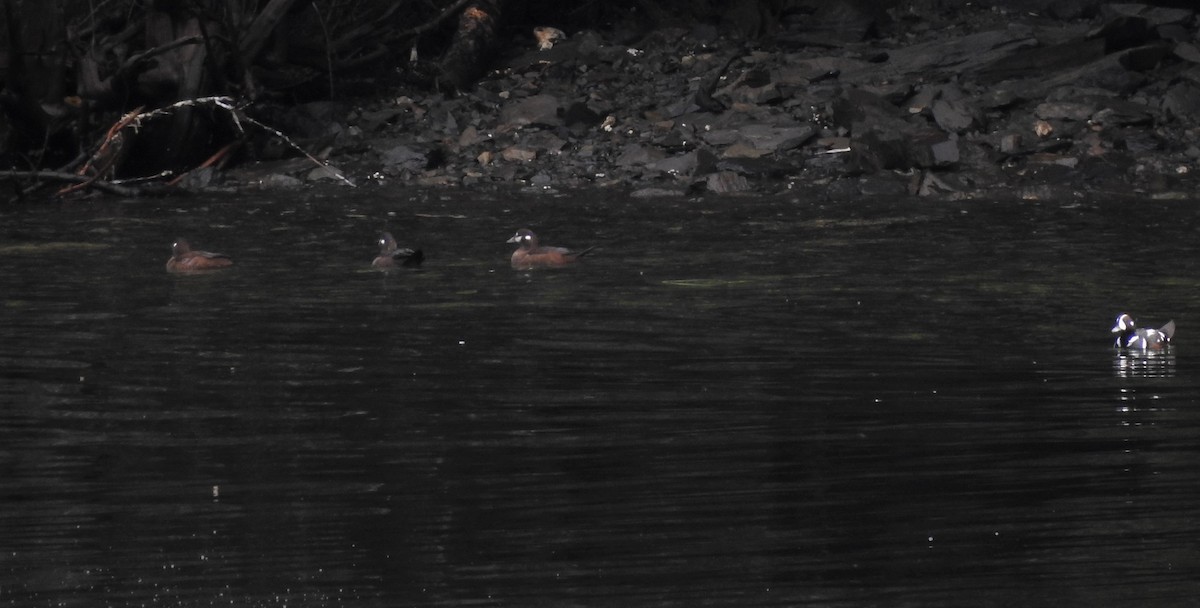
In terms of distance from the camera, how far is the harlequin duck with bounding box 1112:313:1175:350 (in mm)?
9578

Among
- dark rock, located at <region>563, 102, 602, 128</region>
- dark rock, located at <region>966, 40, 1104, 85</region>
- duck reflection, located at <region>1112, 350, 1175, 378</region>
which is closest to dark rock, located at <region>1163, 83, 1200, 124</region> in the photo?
dark rock, located at <region>966, 40, 1104, 85</region>

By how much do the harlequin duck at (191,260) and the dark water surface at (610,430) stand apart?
154 millimetres

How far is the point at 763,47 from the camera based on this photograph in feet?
84.4

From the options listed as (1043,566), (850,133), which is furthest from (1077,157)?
(1043,566)

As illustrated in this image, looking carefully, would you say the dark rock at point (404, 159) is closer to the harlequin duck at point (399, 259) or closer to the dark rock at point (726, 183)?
the dark rock at point (726, 183)

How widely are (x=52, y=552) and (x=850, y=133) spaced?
1617cm

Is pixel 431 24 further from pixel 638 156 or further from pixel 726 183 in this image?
pixel 726 183

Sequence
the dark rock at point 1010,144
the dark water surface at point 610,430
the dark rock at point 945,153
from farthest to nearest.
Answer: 1. the dark rock at point 1010,144
2. the dark rock at point 945,153
3. the dark water surface at point 610,430

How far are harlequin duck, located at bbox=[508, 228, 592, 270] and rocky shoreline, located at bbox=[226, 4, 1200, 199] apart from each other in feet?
18.9

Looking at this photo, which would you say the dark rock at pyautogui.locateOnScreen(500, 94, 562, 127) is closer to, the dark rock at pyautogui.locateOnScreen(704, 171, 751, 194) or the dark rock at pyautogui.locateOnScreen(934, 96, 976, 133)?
the dark rock at pyautogui.locateOnScreen(704, 171, 751, 194)

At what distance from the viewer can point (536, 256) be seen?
547 inches

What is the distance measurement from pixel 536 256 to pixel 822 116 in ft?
29.8

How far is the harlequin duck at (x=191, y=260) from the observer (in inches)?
541

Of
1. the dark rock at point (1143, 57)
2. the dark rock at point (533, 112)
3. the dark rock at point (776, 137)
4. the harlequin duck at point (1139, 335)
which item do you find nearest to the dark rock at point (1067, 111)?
the dark rock at point (1143, 57)
